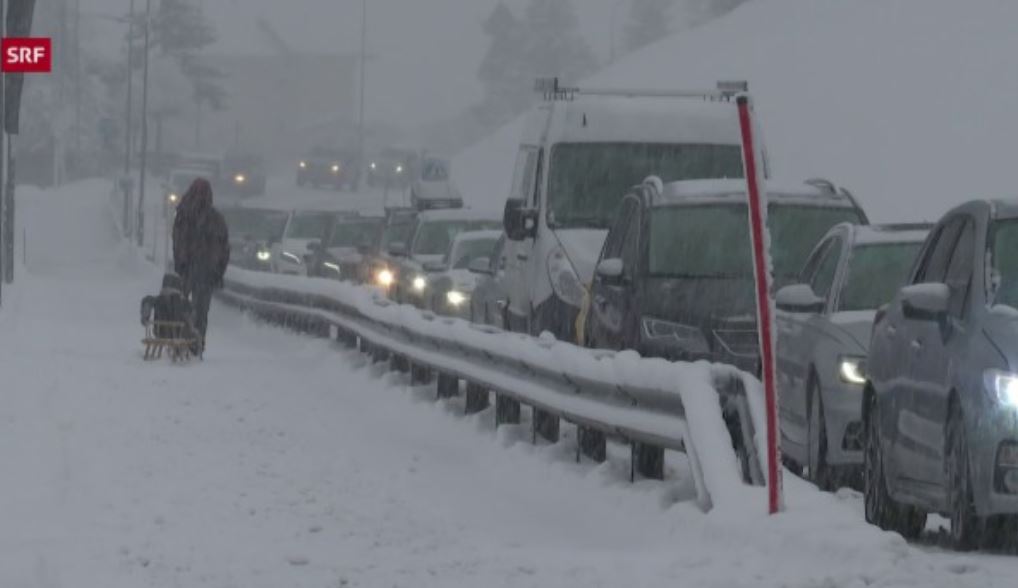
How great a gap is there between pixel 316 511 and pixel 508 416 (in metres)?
4.49

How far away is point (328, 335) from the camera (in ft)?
96.6

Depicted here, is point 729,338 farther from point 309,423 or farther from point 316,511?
point 316,511

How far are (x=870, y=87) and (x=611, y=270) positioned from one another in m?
65.7

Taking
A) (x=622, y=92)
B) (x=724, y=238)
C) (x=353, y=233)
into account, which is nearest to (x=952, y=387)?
(x=724, y=238)

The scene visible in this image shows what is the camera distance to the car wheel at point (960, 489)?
34.9ft

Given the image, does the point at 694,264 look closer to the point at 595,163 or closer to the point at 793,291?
the point at 793,291

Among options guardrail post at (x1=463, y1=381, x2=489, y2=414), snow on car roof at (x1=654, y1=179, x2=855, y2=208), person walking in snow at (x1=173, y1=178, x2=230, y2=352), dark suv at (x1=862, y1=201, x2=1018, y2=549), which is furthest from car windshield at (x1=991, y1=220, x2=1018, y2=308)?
person walking in snow at (x1=173, y1=178, x2=230, y2=352)

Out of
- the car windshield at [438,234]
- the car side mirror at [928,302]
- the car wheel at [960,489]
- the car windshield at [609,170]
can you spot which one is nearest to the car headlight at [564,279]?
the car windshield at [609,170]

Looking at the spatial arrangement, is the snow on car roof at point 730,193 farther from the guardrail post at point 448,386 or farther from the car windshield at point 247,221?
the car windshield at point 247,221

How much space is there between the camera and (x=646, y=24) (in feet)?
524

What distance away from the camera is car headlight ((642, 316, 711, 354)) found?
656 inches

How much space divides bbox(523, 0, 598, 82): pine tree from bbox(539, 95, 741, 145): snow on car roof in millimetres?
132776

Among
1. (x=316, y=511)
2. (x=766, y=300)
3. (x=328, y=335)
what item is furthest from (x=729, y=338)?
(x=328, y=335)

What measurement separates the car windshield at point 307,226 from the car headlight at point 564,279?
3130cm
